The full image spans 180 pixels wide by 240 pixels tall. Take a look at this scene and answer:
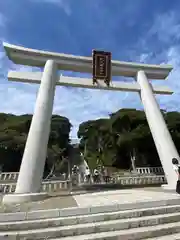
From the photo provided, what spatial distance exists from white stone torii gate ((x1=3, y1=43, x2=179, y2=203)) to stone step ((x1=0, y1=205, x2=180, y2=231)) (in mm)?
2064

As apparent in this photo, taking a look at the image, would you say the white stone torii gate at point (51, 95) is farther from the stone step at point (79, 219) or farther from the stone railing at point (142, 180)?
the stone railing at point (142, 180)

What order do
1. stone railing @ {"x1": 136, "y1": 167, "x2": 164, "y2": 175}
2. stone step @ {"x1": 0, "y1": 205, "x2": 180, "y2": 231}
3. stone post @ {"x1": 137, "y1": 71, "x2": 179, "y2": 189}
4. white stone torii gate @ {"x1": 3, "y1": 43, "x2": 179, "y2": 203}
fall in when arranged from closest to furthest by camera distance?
stone step @ {"x1": 0, "y1": 205, "x2": 180, "y2": 231} → white stone torii gate @ {"x1": 3, "y1": 43, "x2": 179, "y2": 203} → stone post @ {"x1": 137, "y1": 71, "x2": 179, "y2": 189} → stone railing @ {"x1": 136, "y1": 167, "x2": 164, "y2": 175}

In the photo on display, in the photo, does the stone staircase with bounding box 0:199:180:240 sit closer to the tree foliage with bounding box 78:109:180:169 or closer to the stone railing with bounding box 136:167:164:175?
the stone railing with bounding box 136:167:164:175

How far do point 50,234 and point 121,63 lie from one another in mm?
7856

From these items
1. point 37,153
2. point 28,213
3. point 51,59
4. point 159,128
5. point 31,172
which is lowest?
point 28,213

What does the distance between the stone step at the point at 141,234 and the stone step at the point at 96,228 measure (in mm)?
16

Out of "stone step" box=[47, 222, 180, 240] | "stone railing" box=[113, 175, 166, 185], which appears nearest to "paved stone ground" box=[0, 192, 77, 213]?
"stone step" box=[47, 222, 180, 240]

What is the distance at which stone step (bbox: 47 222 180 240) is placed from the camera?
9.01 ft

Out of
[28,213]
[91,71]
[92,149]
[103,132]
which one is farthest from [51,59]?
[92,149]

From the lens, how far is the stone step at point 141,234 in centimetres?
275

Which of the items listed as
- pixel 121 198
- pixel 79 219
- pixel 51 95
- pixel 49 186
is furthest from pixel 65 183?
pixel 79 219

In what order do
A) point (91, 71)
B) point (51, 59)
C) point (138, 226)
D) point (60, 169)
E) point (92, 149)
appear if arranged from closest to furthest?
point (138, 226)
point (51, 59)
point (91, 71)
point (60, 169)
point (92, 149)

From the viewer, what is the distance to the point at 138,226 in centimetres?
309

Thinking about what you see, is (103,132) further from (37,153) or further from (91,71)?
(37,153)
